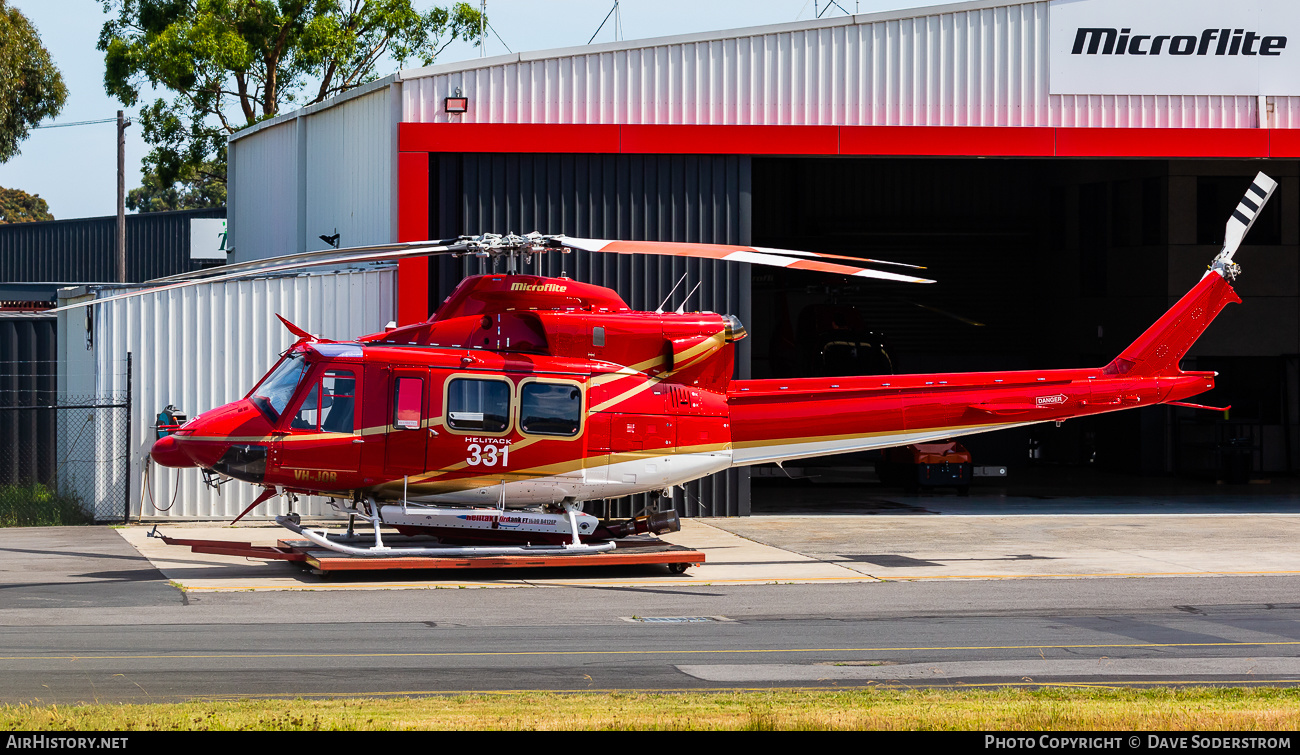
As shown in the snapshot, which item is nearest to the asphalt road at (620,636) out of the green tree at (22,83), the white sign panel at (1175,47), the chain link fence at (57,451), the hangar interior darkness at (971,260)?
the chain link fence at (57,451)

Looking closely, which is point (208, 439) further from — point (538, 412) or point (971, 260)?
point (971, 260)

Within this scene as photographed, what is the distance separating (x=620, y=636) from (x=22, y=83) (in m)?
43.9

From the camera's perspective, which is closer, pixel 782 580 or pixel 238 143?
pixel 782 580

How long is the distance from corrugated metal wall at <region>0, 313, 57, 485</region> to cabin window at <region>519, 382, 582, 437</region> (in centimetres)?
1063

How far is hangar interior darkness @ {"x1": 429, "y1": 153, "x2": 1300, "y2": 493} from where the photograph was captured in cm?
2038

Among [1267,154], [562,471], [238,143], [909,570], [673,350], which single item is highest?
[238,143]

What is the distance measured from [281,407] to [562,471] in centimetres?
306

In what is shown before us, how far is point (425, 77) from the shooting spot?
20016 millimetres

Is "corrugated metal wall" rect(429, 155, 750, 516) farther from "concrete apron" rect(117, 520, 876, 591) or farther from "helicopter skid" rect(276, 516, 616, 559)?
"helicopter skid" rect(276, 516, 616, 559)

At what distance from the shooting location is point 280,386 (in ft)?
47.0

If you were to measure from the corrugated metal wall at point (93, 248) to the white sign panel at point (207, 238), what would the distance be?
122cm

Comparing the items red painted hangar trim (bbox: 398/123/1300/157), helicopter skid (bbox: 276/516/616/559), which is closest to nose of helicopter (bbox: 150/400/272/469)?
helicopter skid (bbox: 276/516/616/559)

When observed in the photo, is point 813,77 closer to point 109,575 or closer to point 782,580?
point 782,580
